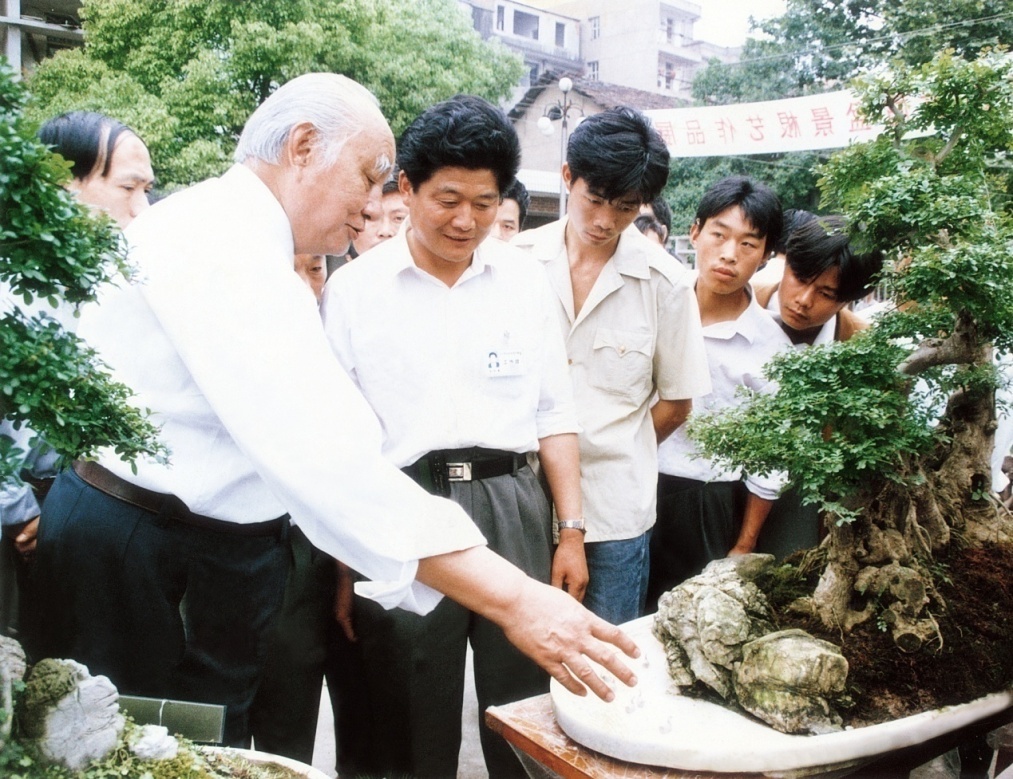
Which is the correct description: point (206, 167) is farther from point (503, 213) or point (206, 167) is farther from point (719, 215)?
point (719, 215)

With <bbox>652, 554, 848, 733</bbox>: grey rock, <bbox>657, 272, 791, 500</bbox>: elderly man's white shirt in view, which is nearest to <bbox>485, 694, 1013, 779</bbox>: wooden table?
<bbox>652, 554, 848, 733</bbox>: grey rock

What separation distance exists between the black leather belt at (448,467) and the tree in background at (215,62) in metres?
5.56

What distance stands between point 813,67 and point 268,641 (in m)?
16.2

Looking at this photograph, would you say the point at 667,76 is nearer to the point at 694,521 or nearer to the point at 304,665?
the point at 694,521

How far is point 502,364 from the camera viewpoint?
2.14m

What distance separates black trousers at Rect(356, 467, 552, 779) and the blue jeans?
0.32m

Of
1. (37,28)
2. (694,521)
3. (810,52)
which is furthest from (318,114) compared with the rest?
(810,52)

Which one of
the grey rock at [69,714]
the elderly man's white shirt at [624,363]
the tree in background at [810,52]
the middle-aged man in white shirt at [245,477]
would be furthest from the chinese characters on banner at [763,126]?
the grey rock at [69,714]

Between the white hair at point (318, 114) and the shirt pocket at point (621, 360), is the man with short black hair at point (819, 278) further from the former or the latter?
the white hair at point (318, 114)

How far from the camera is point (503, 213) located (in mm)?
3783

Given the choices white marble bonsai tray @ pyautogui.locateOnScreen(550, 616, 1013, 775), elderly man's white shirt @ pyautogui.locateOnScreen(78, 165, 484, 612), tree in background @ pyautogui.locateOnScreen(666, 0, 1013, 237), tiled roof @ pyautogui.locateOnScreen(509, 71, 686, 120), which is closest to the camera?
elderly man's white shirt @ pyautogui.locateOnScreen(78, 165, 484, 612)

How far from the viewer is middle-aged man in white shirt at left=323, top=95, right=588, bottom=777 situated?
207cm

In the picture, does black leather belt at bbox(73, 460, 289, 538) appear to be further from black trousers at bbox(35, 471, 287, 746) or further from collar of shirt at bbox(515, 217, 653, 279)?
collar of shirt at bbox(515, 217, 653, 279)

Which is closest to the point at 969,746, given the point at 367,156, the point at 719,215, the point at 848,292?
the point at 848,292
